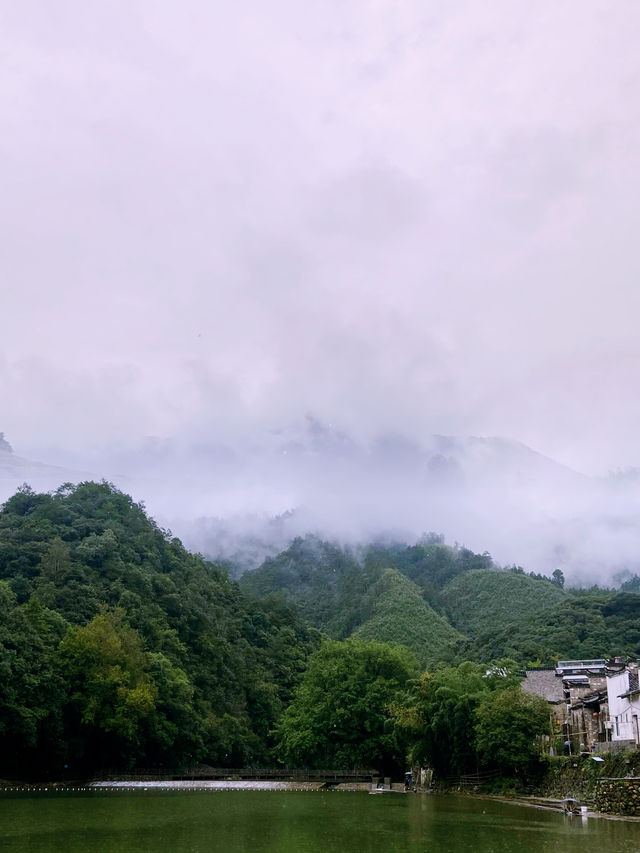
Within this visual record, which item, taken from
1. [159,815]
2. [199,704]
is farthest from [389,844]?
[199,704]

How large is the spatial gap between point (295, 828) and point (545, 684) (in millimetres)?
32977

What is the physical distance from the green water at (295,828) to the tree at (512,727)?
126 inches

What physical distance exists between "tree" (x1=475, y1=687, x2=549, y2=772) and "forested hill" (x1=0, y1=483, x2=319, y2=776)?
86.1 feet

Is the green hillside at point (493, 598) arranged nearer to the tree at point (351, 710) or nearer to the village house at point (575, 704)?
the tree at point (351, 710)

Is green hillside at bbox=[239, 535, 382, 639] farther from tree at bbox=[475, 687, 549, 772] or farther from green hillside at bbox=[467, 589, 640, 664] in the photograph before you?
tree at bbox=[475, 687, 549, 772]

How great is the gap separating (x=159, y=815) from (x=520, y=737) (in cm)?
2012

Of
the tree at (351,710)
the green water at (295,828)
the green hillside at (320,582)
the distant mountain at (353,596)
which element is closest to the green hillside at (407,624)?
the distant mountain at (353,596)

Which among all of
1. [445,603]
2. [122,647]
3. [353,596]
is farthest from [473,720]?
[353,596]

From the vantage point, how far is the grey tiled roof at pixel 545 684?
54062 millimetres

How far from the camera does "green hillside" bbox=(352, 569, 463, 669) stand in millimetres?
100750

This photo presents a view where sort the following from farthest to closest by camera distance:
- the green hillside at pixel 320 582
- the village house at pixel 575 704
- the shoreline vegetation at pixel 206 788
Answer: the green hillside at pixel 320 582 → the shoreline vegetation at pixel 206 788 → the village house at pixel 575 704

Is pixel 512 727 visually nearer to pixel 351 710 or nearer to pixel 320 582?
pixel 351 710

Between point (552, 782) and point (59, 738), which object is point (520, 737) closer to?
point (552, 782)

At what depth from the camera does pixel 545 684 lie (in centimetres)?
5656
